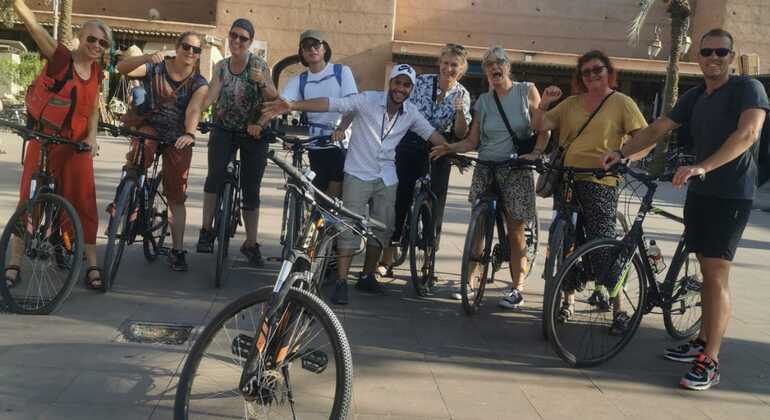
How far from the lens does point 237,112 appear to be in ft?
20.6

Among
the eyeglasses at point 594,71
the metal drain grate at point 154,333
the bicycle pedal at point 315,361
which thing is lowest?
the metal drain grate at point 154,333

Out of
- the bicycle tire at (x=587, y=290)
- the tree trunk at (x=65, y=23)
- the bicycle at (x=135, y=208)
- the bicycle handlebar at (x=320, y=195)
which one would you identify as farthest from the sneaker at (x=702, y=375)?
the tree trunk at (x=65, y=23)

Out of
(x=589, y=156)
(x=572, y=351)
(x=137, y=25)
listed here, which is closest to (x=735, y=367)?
(x=572, y=351)

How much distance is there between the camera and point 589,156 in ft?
17.9

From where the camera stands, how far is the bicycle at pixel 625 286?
15.6 feet

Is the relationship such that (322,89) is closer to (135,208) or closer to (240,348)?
(135,208)

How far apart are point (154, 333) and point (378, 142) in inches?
82.4

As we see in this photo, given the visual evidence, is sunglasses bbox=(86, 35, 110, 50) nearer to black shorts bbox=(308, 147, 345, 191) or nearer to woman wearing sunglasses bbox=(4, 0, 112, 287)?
woman wearing sunglasses bbox=(4, 0, 112, 287)

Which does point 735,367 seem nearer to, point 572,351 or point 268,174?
point 572,351

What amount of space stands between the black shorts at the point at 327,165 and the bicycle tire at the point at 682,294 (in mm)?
2586

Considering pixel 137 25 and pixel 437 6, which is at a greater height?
pixel 437 6

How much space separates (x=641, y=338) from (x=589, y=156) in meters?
1.33

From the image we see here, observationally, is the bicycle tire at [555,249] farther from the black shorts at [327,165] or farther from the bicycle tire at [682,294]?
the black shorts at [327,165]

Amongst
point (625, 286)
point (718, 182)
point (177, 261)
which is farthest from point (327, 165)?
point (718, 182)
